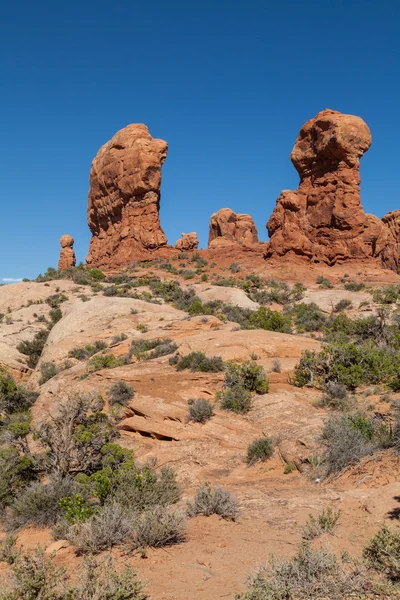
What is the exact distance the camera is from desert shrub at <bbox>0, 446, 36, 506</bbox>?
789cm

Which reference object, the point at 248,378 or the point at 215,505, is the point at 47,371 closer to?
the point at 248,378

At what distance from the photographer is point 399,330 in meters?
17.0

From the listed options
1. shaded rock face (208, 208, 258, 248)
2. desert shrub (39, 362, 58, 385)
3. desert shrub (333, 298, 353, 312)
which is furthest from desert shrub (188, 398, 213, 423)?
shaded rock face (208, 208, 258, 248)

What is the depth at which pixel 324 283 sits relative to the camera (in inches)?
1355

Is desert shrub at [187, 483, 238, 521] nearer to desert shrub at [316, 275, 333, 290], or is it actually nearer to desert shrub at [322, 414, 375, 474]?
desert shrub at [322, 414, 375, 474]

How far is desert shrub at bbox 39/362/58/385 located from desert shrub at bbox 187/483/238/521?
36.2 feet

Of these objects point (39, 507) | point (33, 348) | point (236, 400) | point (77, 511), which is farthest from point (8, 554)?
point (33, 348)

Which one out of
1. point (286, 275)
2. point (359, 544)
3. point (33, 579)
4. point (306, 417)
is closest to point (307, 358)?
point (306, 417)

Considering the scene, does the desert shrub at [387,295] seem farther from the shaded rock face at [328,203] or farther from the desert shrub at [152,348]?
the desert shrub at [152,348]

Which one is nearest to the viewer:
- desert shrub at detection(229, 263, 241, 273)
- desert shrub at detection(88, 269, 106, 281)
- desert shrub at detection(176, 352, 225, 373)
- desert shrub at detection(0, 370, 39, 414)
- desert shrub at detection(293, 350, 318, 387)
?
desert shrub at detection(293, 350, 318, 387)

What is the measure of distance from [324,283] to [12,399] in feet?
90.1

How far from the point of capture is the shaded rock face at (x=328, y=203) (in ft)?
122

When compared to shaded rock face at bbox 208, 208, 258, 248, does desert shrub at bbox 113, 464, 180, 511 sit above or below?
below

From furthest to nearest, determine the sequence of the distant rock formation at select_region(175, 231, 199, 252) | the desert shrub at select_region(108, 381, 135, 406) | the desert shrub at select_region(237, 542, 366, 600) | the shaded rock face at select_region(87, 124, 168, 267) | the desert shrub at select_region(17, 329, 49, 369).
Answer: the distant rock formation at select_region(175, 231, 199, 252) < the shaded rock face at select_region(87, 124, 168, 267) < the desert shrub at select_region(17, 329, 49, 369) < the desert shrub at select_region(108, 381, 135, 406) < the desert shrub at select_region(237, 542, 366, 600)
